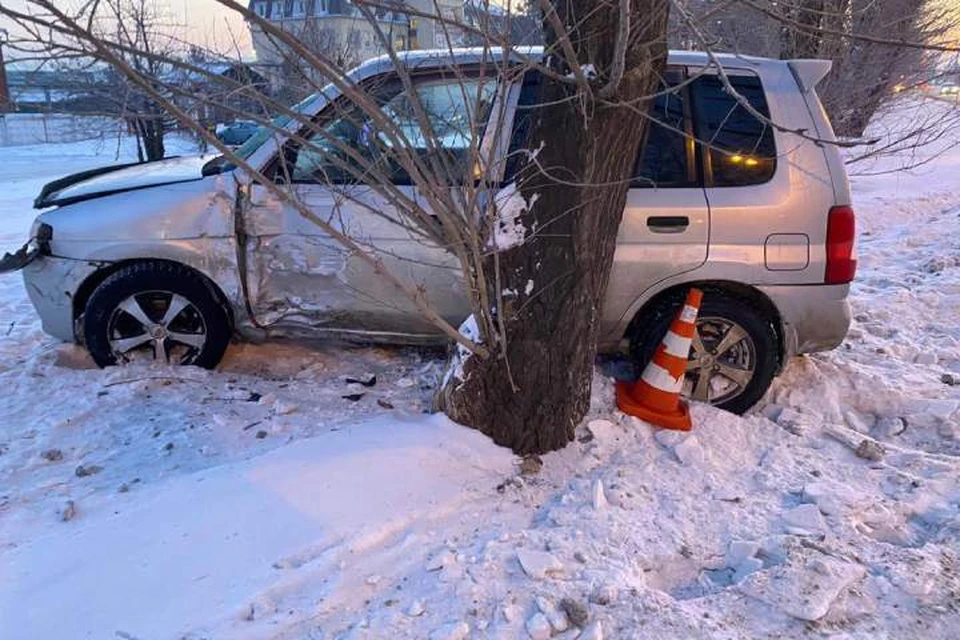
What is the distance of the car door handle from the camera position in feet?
13.3

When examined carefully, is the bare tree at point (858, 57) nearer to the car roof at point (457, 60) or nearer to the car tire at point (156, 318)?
the car roof at point (457, 60)

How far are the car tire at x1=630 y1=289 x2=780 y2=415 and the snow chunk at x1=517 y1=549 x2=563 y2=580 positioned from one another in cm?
174

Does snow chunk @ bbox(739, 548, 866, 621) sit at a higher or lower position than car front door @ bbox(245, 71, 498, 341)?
lower

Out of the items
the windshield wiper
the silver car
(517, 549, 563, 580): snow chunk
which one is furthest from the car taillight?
the windshield wiper

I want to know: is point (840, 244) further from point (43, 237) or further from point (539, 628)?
point (43, 237)

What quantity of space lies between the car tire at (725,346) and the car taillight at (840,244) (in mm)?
420

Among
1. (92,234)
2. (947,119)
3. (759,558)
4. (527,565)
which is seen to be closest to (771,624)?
(759,558)

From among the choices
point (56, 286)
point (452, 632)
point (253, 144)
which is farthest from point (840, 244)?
point (56, 286)

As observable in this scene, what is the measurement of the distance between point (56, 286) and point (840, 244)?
4304 mm

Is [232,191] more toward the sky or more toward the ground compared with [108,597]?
more toward the sky

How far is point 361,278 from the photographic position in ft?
14.1

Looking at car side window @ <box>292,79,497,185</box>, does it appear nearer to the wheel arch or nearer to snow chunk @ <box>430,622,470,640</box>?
the wheel arch

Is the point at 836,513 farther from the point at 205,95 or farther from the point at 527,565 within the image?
the point at 205,95

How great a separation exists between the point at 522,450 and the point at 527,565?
3.04 ft
